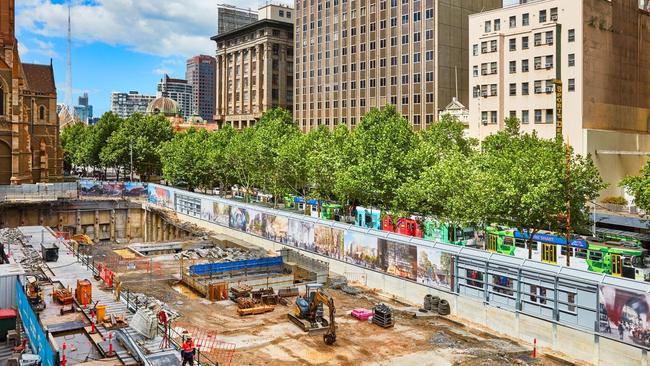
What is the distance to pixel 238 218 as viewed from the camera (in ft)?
201

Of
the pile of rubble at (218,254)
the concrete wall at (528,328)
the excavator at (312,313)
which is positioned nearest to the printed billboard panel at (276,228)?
the pile of rubble at (218,254)

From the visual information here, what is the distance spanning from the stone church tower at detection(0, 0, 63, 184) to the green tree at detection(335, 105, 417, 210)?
56379 millimetres

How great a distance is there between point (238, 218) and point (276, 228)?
346 inches

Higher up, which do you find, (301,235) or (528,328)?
(301,235)

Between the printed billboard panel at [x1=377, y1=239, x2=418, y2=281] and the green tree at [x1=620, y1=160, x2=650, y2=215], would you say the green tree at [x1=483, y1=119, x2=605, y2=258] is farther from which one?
the printed billboard panel at [x1=377, y1=239, x2=418, y2=281]

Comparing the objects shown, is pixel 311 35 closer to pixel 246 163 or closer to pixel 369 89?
pixel 369 89

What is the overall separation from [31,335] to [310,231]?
26.8 m

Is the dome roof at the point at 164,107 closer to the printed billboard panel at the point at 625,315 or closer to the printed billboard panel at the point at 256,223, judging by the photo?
the printed billboard panel at the point at 256,223

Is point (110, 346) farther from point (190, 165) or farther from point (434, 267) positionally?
point (190, 165)

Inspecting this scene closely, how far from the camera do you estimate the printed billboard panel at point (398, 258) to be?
124 ft

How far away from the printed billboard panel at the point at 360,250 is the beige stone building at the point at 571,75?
40.7 meters

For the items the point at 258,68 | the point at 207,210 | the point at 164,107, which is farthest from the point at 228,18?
the point at 207,210

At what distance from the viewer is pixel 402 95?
3969 inches

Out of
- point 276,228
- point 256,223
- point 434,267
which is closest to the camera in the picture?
point 434,267
